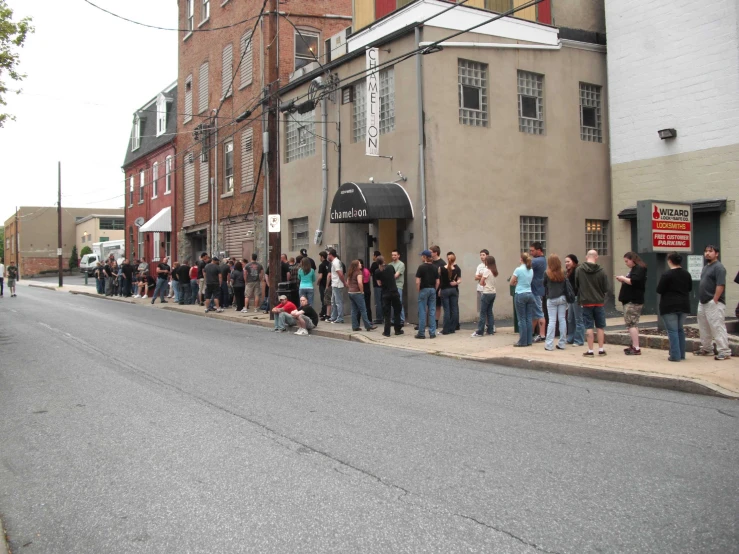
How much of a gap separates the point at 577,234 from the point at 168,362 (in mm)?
12058

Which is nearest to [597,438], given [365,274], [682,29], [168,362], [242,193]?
[168,362]

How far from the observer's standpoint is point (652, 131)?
1725cm

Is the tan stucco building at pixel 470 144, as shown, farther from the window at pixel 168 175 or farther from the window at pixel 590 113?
the window at pixel 168 175

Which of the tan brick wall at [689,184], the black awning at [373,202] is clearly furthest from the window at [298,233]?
the tan brick wall at [689,184]

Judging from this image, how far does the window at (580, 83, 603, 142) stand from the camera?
18734 millimetres

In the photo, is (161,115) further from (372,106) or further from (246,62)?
(372,106)

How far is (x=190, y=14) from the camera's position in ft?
100

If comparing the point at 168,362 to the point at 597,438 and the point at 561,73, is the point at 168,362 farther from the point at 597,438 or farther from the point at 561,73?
the point at 561,73

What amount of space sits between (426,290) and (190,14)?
22.7 meters

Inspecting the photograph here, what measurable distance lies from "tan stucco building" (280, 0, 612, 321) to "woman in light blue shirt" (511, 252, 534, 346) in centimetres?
378

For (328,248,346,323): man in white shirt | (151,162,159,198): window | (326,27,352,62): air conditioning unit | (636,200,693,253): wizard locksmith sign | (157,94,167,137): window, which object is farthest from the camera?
(151,162,159,198): window

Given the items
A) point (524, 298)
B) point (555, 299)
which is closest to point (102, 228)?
point (524, 298)

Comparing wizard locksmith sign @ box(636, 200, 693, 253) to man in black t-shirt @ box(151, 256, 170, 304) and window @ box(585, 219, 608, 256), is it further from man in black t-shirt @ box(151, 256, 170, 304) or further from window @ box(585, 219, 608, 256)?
man in black t-shirt @ box(151, 256, 170, 304)

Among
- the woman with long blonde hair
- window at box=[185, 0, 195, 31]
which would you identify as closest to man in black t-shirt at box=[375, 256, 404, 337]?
the woman with long blonde hair
